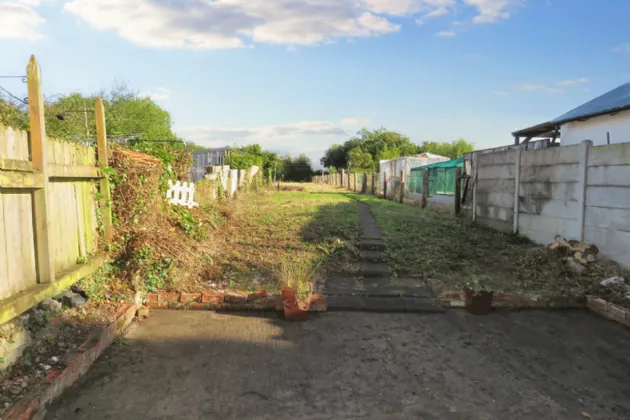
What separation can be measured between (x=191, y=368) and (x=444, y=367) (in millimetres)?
2196

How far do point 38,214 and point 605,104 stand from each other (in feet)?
53.6

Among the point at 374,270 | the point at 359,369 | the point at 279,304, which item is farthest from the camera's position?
the point at 374,270

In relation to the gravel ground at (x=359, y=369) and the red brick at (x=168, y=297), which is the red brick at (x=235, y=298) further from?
the red brick at (x=168, y=297)

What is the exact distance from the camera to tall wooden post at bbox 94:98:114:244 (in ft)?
16.2

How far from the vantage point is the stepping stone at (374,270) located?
6.12m

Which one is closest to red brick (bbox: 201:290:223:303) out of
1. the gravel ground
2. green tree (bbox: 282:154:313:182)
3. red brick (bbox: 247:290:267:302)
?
the gravel ground

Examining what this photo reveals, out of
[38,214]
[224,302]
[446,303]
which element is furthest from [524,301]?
[38,214]

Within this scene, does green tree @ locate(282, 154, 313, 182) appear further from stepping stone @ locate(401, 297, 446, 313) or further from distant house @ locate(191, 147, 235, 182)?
stepping stone @ locate(401, 297, 446, 313)

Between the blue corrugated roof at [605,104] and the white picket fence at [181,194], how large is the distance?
40.4 feet

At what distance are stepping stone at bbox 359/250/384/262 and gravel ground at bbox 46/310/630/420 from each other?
198 centimetres

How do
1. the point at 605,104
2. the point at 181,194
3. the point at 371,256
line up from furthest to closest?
the point at 605,104, the point at 181,194, the point at 371,256

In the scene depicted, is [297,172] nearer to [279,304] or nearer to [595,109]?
[595,109]

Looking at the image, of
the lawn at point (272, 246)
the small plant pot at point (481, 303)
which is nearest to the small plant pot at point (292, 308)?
the lawn at point (272, 246)

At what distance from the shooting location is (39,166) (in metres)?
3.49
